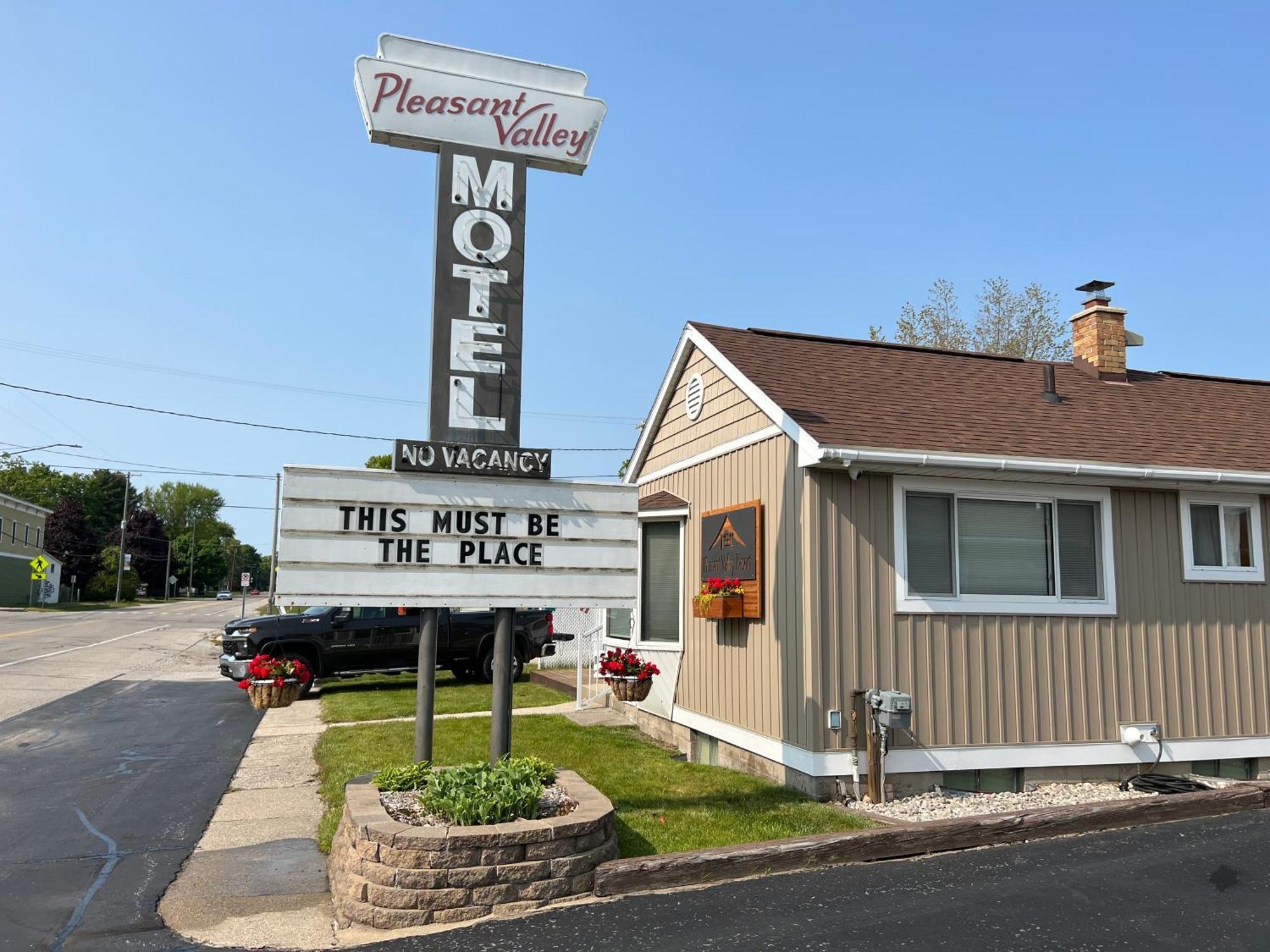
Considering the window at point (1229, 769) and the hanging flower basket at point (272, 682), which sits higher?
the hanging flower basket at point (272, 682)

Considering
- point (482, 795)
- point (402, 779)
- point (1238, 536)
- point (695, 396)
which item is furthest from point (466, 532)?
point (1238, 536)

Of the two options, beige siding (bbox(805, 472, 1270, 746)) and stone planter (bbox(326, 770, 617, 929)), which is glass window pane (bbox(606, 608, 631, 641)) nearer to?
beige siding (bbox(805, 472, 1270, 746))

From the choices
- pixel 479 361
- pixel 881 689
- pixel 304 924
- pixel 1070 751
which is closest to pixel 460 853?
pixel 304 924

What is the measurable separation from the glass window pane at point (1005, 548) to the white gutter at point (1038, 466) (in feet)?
1.45

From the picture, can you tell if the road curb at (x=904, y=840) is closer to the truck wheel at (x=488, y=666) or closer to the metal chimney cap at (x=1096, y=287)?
the metal chimney cap at (x=1096, y=287)

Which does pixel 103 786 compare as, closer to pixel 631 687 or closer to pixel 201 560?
pixel 631 687

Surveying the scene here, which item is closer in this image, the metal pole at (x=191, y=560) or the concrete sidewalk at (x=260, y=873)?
the concrete sidewalk at (x=260, y=873)

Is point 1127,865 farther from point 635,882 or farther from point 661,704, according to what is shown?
point 661,704

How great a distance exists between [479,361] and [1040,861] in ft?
17.2

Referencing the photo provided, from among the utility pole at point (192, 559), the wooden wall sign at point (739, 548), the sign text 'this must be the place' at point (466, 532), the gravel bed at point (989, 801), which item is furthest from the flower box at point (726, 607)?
the utility pole at point (192, 559)

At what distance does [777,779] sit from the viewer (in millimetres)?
8148

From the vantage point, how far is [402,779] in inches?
243

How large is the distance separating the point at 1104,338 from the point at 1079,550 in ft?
13.7

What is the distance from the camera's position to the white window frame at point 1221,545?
28.9 ft
